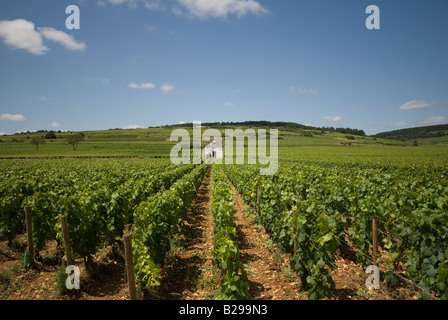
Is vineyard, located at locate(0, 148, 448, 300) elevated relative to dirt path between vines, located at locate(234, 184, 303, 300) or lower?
elevated

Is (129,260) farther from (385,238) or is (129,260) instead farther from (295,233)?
(385,238)

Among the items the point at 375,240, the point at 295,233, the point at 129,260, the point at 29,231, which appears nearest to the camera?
the point at 129,260

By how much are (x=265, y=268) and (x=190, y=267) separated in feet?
7.07

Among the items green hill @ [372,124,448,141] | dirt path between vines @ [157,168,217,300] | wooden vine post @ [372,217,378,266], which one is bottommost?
dirt path between vines @ [157,168,217,300]

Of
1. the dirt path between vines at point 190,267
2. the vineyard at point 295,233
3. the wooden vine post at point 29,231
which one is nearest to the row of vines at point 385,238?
the vineyard at point 295,233

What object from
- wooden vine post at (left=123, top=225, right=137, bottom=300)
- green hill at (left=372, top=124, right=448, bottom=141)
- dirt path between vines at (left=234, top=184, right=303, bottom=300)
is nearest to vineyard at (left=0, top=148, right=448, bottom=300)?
dirt path between vines at (left=234, top=184, right=303, bottom=300)

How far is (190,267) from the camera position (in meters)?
6.49

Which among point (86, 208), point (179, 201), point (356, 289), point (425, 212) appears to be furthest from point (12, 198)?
point (425, 212)

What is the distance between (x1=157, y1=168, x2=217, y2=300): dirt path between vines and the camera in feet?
17.5

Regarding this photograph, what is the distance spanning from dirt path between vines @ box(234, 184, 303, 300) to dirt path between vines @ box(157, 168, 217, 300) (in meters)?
1.08

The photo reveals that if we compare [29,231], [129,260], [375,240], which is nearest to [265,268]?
[375,240]

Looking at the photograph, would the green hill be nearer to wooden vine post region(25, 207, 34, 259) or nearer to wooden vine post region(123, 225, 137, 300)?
wooden vine post region(123, 225, 137, 300)
